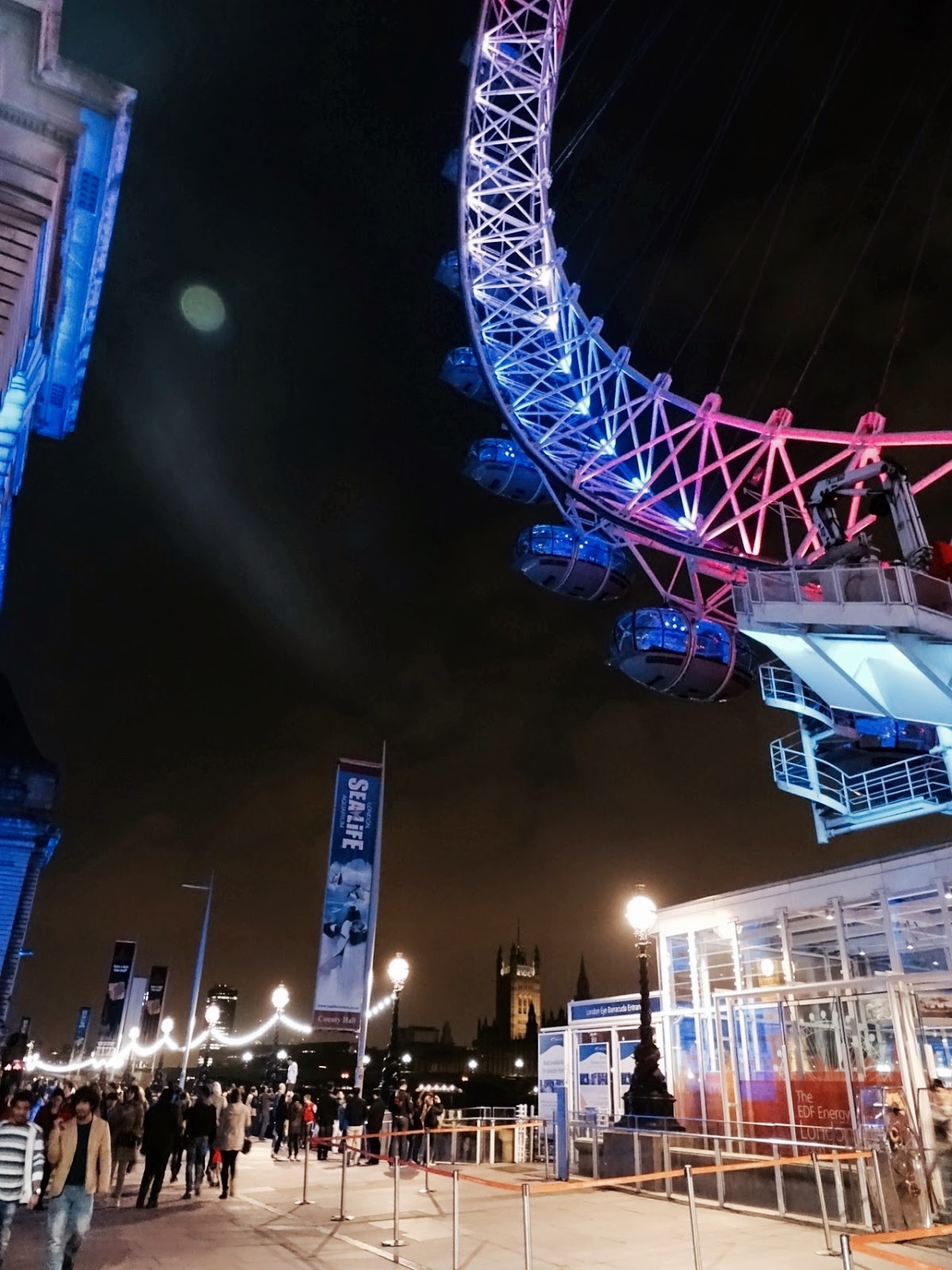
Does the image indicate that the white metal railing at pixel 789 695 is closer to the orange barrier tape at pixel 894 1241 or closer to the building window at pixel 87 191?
the building window at pixel 87 191

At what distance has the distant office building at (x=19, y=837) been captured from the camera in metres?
51.0

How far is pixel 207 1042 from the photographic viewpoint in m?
41.5

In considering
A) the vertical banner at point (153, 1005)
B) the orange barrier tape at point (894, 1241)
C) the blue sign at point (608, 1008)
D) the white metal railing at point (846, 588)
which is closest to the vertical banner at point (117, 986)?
the vertical banner at point (153, 1005)

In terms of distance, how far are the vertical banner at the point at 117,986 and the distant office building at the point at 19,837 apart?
17.6 ft

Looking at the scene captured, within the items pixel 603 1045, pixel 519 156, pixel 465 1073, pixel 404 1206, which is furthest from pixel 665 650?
pixel 465 1073

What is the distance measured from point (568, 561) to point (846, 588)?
62.1ft

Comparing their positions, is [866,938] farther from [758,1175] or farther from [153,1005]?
[153,1005]

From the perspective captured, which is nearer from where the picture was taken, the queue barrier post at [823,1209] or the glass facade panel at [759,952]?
the queue barrier post at [823,1209]

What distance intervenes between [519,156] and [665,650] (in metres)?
20.0

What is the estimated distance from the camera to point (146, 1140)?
551 inches

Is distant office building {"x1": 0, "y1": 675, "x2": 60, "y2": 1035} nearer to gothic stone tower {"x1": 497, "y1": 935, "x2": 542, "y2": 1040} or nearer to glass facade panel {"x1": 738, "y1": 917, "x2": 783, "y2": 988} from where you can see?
glass facade panel {"x1": 738, "y1": 917, "x2": 783, "y2": 988}

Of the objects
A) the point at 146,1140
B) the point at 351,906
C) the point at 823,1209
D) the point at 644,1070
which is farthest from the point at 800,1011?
the point at 146,1140

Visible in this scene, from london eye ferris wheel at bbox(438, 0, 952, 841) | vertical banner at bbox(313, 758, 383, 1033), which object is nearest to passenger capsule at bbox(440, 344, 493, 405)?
london eye ferris wheel at bbox(438, 0, 952, 841)

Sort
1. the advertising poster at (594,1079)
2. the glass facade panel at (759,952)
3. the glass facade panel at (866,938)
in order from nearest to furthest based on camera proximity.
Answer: the glass facade panel at (866,938), the glass facade panel at (759,952), the advertising poster at (594,1079)
